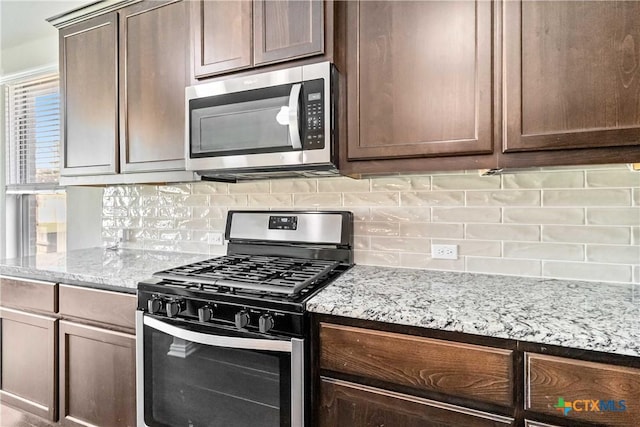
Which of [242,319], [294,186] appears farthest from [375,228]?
[242,319]

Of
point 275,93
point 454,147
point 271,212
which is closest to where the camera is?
point 454,147

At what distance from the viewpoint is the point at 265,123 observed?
1568 millimetres

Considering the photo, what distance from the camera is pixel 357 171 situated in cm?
150

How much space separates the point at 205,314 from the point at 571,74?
1491 mm

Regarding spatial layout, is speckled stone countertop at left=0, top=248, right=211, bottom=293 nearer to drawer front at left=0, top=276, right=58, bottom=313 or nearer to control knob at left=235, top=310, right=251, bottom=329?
drawer front at left=0, top=276, right=58, bottom=313

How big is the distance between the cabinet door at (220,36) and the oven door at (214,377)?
1.17 m

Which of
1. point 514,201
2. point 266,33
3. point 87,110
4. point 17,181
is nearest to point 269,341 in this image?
point 514,201

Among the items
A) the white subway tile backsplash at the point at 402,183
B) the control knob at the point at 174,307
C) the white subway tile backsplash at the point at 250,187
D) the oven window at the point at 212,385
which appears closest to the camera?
the oven window at the point at 212,385

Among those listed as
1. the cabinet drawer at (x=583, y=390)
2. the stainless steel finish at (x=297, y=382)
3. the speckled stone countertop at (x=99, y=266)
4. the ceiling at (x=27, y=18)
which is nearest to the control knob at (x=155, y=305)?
the speckled stone countertop at (x=99, y=266)

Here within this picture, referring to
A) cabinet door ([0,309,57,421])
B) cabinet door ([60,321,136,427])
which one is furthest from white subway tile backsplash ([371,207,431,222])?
cabinet door ([0,309,57,421])

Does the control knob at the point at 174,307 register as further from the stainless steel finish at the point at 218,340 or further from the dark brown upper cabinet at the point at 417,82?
the dark brown upper cabinet at the point at 417,82

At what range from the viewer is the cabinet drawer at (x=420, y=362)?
965 mm

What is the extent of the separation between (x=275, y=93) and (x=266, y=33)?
294 mm

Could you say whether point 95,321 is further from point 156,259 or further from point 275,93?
point 275,93
